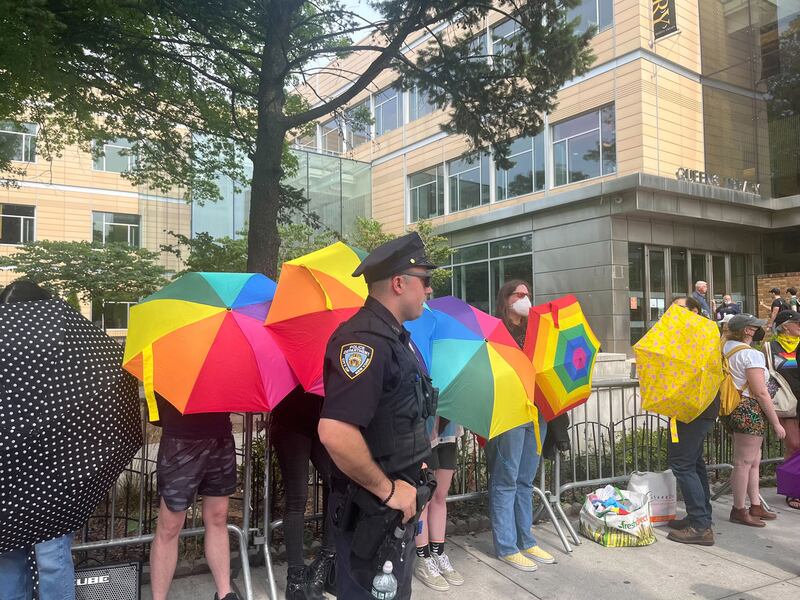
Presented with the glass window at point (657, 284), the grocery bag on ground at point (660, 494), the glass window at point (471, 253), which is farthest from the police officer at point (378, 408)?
the glass window at point (471, 253)

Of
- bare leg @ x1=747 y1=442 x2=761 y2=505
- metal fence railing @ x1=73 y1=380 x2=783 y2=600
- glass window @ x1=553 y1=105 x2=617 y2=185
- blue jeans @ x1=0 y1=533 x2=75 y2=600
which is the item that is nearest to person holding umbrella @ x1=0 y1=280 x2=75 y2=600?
blue jeans @ x1=0 y1=533 x2=75 y2=600

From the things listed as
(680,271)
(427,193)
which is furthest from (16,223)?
(680,271)

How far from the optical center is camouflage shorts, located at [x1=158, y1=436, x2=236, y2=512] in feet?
9.89

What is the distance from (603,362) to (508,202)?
27.4ft

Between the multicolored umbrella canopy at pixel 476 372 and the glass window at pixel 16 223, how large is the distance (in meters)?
34.8

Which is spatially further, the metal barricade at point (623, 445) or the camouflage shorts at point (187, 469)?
the metal barricade at point (623, 445)

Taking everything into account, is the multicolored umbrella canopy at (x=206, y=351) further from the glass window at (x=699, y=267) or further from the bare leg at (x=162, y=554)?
the glass window at (x=699, y=267)

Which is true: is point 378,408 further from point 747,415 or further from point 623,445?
point 623,445

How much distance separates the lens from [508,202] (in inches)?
804

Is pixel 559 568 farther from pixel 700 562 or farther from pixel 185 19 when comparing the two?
pixel 185 19

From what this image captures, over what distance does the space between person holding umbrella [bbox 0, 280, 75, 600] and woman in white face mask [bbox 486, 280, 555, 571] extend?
9.11 feet

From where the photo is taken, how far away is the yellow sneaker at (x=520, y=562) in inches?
163

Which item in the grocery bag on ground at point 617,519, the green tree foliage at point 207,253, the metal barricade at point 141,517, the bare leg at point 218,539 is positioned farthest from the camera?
Answer: the green tree foliage at point 207,253

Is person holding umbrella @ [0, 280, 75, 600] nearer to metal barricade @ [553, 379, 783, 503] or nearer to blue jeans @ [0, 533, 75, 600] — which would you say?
blue jeans @ [0, 533, 75, 600]
